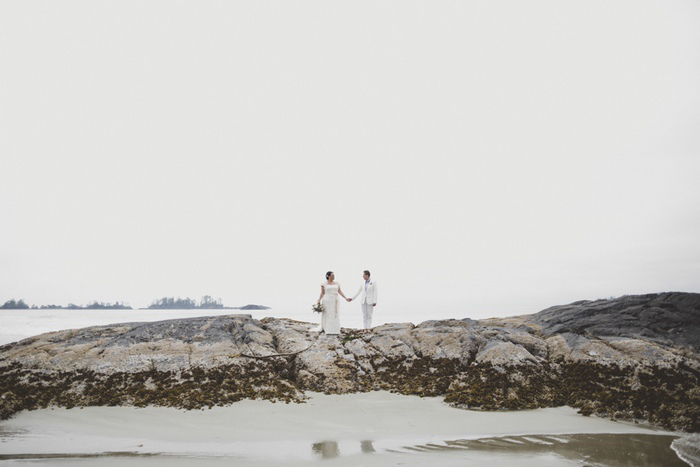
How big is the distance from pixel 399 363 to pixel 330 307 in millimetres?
3388

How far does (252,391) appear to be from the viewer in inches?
375

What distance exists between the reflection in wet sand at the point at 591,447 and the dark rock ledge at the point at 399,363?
4.20ft

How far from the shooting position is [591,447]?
6.71m

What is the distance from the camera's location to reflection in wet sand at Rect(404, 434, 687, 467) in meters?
6.14

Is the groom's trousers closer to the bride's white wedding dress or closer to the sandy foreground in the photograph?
the bride's white wedding dress

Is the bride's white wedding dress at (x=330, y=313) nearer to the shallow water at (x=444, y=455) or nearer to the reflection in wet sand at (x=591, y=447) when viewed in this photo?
the shallow water at (x=444, y=455)

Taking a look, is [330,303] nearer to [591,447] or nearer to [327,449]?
[327,449]

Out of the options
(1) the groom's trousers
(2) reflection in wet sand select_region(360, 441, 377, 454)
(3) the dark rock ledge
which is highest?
(1) the groom's trousers

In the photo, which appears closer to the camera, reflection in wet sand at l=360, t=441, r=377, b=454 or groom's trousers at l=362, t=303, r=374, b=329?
reflection in wet sand at l=360, t=441, r=377, b=454

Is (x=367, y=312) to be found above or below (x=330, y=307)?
below

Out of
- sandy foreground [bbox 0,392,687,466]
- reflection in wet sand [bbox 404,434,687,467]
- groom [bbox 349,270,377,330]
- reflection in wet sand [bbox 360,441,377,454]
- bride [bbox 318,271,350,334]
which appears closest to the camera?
reflection in wet sand [bbox 404,434,687,467]

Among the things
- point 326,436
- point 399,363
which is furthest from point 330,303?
point 326,436

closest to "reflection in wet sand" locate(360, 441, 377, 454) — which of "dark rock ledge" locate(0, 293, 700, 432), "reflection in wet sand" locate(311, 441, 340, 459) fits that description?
"reflection in wet sand" locate(311, 441, 340, 459)

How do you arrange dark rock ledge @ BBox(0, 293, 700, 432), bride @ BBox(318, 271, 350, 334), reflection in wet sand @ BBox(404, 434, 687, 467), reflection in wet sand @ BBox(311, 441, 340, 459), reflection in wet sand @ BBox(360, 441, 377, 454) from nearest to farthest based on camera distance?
reflection in wet sand @ BBox(404, 434, 687, 467) → reflection in wet sand @ BBox(311, 441, 340, 459) → reflection in wet sand @ BBox(360, 441, 377, 454) → dark rock ledge @ BBox(0, 293, 700, 432) → bride @ BBox(318, 271, 350, 334)
